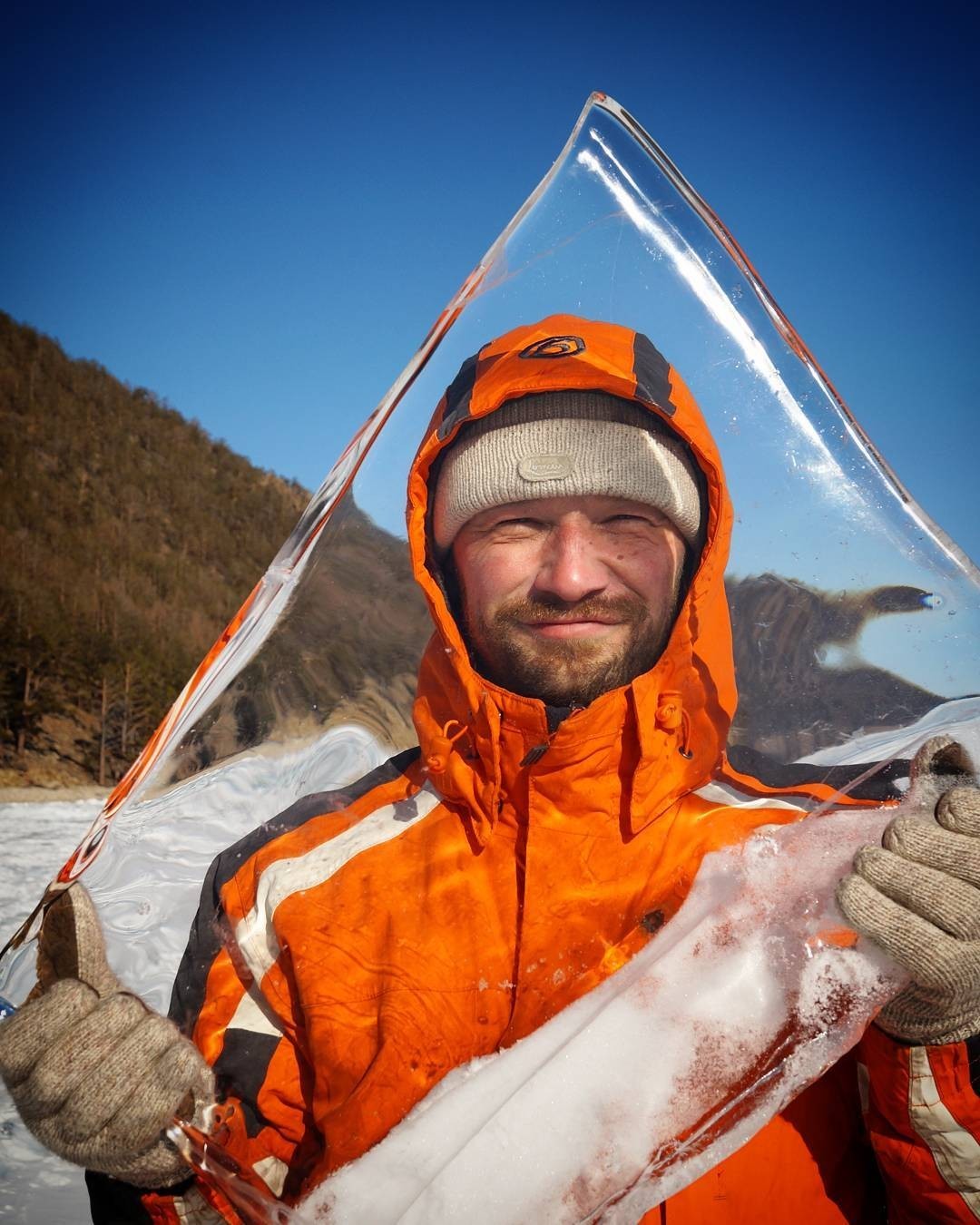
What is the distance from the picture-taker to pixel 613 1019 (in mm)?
893

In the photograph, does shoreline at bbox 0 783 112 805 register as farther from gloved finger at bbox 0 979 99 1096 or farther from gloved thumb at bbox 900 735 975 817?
gloved thumb at bbox 900 735 975 817

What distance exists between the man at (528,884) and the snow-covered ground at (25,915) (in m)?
0.90

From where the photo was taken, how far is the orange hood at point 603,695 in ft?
3.86

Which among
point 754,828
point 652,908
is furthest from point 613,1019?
point 754,828

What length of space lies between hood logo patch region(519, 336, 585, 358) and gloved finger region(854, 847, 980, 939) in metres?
0.87

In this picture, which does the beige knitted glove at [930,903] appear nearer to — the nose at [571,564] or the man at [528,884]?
the man at [528,884]

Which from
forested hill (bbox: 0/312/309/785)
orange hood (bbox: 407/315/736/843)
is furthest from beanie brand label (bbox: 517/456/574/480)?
forested hill (bbox: 0/312/309/785)

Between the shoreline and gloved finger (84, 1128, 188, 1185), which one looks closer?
gloved finger (84, 1128, 188, 1185)

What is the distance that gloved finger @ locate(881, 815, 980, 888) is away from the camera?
0.85m

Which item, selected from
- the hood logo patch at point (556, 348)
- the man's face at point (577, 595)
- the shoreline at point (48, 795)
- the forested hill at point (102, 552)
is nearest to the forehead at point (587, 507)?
the man's face at point (577, 595)

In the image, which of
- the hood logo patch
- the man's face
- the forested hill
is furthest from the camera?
the forested hill

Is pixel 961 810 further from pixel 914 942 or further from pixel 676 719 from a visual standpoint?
pixel 676 719

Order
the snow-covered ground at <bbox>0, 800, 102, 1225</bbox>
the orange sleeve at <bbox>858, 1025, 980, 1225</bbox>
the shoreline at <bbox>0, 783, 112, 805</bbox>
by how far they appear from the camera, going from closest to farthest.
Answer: the orange sleeve at <bbox>858, 1025, 980, 1225</bbox>, the snow-covered ground at <bbox>0, 800, 102, 1225</bbox>, the shoreline at <bbox>0, 783, 112, 805</bbox>

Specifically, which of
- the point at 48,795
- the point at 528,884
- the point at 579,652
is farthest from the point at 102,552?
the point at 528,884
